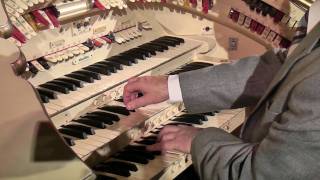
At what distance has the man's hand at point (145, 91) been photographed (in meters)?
1.50

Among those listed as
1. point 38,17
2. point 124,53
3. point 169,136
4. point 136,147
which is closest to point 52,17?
point 38,17

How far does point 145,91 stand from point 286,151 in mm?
700

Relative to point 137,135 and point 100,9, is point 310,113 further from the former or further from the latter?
point 100,9

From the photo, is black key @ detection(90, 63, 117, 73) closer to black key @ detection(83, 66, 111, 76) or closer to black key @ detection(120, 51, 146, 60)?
black key @ detection(83, 66, 111, 76)

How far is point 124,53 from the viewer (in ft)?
6.85

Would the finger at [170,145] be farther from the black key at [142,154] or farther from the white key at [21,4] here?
the white key at [21,4]

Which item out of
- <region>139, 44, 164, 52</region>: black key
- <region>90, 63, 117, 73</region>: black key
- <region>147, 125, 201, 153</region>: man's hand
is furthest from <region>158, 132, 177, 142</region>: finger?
<region>139, 44, 164, 52</region>: black key

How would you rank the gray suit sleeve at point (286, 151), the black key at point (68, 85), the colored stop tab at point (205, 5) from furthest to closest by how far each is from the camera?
1. the colored stop tab at point (205, 5)
2. the black key at point (68, 85)
3. the gray suit sleeve at point (286, 151)

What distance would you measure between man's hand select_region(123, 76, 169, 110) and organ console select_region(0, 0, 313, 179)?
0.58 ft

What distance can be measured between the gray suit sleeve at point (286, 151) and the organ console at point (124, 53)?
0.48 m

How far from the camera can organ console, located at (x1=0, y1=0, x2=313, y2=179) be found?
1.57 metres

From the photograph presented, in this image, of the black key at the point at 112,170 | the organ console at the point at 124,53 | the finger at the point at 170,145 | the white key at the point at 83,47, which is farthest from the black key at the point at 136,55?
the finger at the point at 170,145

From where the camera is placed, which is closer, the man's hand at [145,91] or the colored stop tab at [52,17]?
the man's hand at [145,91]

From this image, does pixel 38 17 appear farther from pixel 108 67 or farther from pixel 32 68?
pixel 108 67
